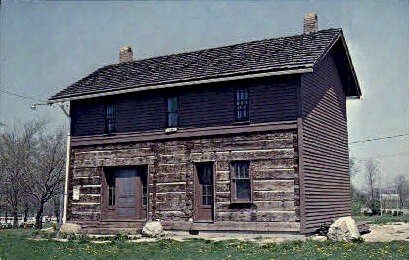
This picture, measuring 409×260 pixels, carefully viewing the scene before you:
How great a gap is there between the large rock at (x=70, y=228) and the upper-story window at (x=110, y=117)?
480cm

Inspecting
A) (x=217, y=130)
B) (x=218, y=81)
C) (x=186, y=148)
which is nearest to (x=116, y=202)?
(x=186, y=148)

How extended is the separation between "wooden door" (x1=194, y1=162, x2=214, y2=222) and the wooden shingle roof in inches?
157

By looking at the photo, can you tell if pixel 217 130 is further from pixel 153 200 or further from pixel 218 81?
pixel 153 200

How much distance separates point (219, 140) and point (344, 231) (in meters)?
6.34

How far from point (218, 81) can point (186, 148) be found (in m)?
3.33

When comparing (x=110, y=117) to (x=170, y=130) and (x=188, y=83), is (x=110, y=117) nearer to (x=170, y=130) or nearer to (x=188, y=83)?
(x=170, y=130)

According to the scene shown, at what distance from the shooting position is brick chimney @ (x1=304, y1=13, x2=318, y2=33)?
77.1 feet

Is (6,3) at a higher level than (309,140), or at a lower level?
higher

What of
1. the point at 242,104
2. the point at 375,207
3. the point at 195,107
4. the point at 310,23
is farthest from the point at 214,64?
the point at 375,207

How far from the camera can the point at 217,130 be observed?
20422mm

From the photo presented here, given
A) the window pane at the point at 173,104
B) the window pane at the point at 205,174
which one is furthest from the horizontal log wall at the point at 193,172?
the window pane at the point at 173,104

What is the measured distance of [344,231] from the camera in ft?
56.1

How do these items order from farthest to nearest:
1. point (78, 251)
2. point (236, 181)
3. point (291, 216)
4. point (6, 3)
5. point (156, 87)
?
point (156, 87) → point (236, 181) → point (291, 216) → point (78, 251) → point (6, 3)

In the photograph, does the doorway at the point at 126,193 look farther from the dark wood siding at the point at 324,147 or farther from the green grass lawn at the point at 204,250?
the dark wood siding at the point at 324,147
